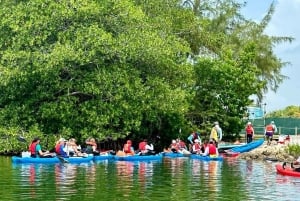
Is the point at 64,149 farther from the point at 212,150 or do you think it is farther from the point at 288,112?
the point at 288,112

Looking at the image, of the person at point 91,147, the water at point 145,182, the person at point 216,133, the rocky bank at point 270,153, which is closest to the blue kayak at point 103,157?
the person at point 91,147

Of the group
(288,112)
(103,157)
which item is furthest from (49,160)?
(288,112)

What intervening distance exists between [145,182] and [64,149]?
427 inches

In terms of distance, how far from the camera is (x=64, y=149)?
36.2 metres

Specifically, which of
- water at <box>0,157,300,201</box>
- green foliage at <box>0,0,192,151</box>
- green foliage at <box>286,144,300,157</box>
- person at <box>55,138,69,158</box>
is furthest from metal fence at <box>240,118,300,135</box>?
person at <box>55,138,69,158</box>

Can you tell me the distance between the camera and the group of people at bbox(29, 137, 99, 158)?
35.6m

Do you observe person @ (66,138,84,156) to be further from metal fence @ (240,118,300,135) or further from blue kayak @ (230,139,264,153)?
metal fence @ (240,118,300,135)

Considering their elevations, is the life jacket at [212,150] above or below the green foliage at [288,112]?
below

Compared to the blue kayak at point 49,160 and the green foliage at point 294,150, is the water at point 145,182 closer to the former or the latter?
the blue kayak at point 49,160

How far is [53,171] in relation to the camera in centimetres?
3052

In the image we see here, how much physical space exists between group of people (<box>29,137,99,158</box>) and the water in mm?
1473

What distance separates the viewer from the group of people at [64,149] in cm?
3559

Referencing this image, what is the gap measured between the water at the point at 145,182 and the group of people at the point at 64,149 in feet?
4.83

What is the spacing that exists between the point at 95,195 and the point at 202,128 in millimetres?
27126
